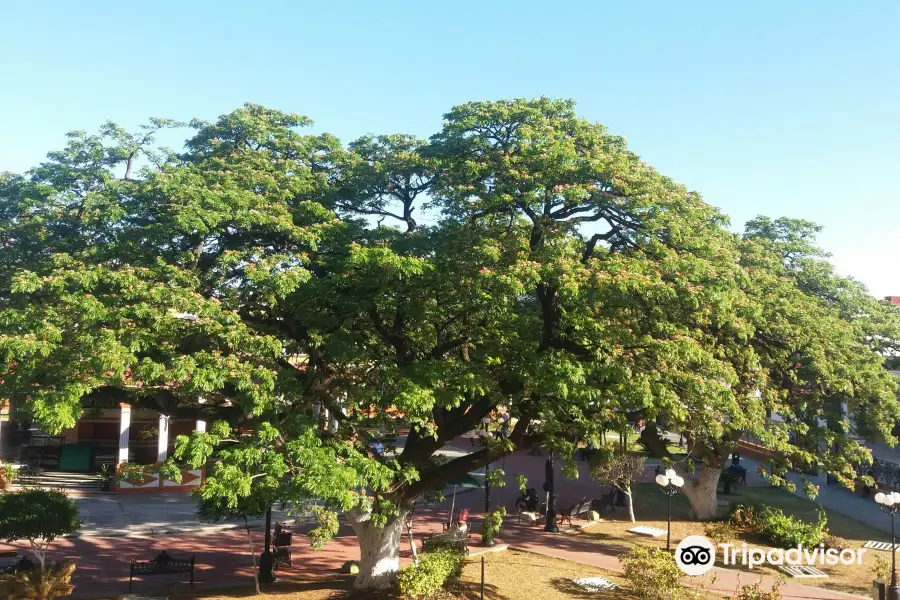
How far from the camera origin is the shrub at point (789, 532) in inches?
726

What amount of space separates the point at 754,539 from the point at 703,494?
126 inches

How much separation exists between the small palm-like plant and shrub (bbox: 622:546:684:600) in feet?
38.7

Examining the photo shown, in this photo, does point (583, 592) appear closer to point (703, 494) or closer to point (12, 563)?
point (703, 494)

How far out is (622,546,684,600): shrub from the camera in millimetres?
12883

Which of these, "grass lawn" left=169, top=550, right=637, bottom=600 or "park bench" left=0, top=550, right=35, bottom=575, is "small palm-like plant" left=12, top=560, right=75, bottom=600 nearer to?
"park bench" left=0, top=550, right=35, bottom=575

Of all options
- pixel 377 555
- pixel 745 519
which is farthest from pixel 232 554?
pixel 745 519

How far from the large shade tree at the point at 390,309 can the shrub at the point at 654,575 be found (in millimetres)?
2375

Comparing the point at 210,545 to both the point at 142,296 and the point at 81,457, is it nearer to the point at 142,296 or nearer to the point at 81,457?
the point at 142,296

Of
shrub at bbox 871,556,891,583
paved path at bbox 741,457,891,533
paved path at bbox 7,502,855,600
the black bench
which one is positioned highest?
shrub at bbox 871,556,891,583

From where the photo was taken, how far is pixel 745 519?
20656 mm

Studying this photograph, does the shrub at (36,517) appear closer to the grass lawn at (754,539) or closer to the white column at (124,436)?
the white column at (124,436)

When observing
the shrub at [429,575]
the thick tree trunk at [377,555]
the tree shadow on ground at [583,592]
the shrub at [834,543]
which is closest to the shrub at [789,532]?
the shrub at [834,543]

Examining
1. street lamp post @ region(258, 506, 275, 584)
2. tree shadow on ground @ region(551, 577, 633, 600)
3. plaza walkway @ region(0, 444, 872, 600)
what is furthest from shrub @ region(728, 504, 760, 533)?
street lamp post @ region(258, 506, 275, 584)

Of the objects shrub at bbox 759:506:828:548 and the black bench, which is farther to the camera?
shrub at bbox 759:506:828:548
